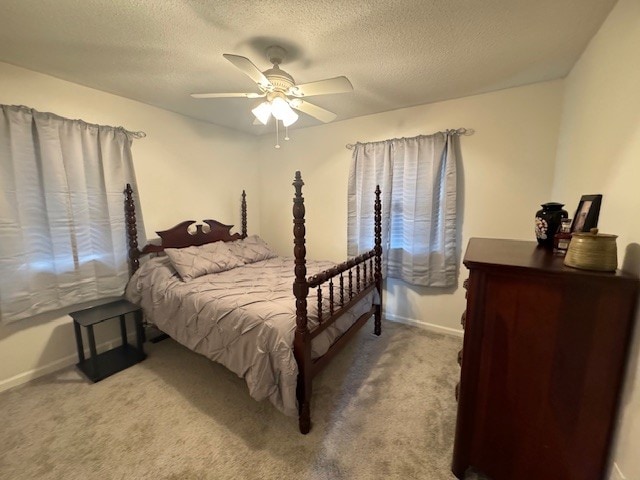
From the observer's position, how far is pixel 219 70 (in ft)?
6.72

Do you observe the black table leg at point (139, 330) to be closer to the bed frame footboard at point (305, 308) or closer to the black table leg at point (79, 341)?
the black table leg at point (79, 341)

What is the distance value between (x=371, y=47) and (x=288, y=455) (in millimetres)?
2593

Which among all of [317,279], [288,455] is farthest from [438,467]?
[317,279]

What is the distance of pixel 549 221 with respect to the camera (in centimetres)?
154

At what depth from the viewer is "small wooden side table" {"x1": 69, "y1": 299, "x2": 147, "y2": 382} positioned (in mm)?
2180

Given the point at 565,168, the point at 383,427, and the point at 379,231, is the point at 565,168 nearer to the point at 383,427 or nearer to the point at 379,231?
the point at 379,231

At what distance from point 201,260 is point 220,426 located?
150 cm

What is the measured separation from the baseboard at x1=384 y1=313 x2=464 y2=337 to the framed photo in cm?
185

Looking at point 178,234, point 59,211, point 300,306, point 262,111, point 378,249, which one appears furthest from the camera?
point 178,234

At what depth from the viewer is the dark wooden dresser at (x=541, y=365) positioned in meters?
1.05

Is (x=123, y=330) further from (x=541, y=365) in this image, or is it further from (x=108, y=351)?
(x=541, y=365)

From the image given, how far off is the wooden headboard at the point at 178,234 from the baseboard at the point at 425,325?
2.29 metres

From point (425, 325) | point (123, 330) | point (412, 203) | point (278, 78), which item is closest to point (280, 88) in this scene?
point (278, 78)

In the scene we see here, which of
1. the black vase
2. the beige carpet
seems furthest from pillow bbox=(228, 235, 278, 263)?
the black vase
